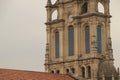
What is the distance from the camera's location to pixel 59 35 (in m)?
109

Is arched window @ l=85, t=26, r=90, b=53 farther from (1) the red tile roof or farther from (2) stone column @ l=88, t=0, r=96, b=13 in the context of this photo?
(1) the red tile roof

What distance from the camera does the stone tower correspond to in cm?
10238

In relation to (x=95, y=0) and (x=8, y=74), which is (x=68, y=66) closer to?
(x=95, y=0)

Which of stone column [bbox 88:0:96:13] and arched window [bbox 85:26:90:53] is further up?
stone column [bbox 88:0:96:13]

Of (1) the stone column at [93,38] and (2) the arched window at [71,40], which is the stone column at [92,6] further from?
(2) the arched window at [71,40]

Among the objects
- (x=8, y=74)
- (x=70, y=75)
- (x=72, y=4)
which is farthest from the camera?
(x=72, y=4)

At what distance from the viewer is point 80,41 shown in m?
106

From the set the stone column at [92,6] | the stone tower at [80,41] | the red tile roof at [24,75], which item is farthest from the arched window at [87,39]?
the red tile roof at [24,75]

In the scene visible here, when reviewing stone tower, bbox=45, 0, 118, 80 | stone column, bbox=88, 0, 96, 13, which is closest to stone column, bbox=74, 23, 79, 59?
stone tower, bbox=45, 0, 118, 80

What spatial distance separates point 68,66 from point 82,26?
764 cm

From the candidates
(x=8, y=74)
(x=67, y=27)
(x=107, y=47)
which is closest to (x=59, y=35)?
(x=67, y=27)

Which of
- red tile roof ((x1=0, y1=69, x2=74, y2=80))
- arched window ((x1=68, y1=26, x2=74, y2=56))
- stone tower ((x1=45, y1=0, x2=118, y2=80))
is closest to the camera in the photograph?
red tile roof ((x1=0, y1=69, x2=74, y2=80))

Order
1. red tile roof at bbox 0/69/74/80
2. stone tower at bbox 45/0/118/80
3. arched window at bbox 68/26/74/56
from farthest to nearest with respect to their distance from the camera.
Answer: arched window at bbox 68/26/74/56, stone tower at bbox 45/0/118/80, red tile roof at bbox 0/69/74/80

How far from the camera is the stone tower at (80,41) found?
102375mm
